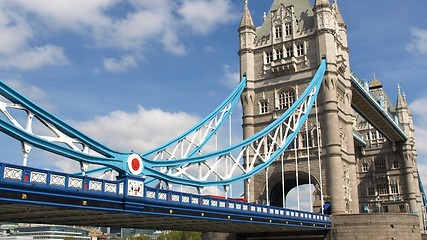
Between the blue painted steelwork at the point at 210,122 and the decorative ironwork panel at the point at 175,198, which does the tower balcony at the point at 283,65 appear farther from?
the decorative ironwork panel at the point at 175,198

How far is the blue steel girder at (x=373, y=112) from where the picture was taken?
55.3 m

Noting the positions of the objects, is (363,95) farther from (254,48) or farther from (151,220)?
(151,220)

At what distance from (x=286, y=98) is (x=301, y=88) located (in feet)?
5.62

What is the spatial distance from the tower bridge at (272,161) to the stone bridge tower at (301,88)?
0.10 m

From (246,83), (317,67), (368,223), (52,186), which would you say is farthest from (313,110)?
(52,186)

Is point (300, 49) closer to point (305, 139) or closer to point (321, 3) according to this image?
point (321, 3)

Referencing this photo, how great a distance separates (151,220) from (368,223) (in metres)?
19.0

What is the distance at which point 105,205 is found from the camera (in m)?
21.2

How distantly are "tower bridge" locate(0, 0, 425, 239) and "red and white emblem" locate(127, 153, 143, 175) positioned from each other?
0.07m

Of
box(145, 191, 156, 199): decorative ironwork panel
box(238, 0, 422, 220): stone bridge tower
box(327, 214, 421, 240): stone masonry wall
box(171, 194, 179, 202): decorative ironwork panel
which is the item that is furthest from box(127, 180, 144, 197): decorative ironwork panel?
box(327, 214, 421, 240): stone masonry wall

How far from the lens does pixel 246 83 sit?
A: 49.6 metres

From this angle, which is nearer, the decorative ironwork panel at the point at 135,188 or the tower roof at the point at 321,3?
the decorative ironwork panel at the point at 135,188

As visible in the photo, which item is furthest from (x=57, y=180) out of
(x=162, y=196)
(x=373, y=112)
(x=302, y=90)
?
(x=373, y=112)

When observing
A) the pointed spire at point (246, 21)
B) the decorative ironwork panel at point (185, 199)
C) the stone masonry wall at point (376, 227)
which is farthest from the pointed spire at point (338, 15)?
the decorative ironwork panel at point (185, 199)
